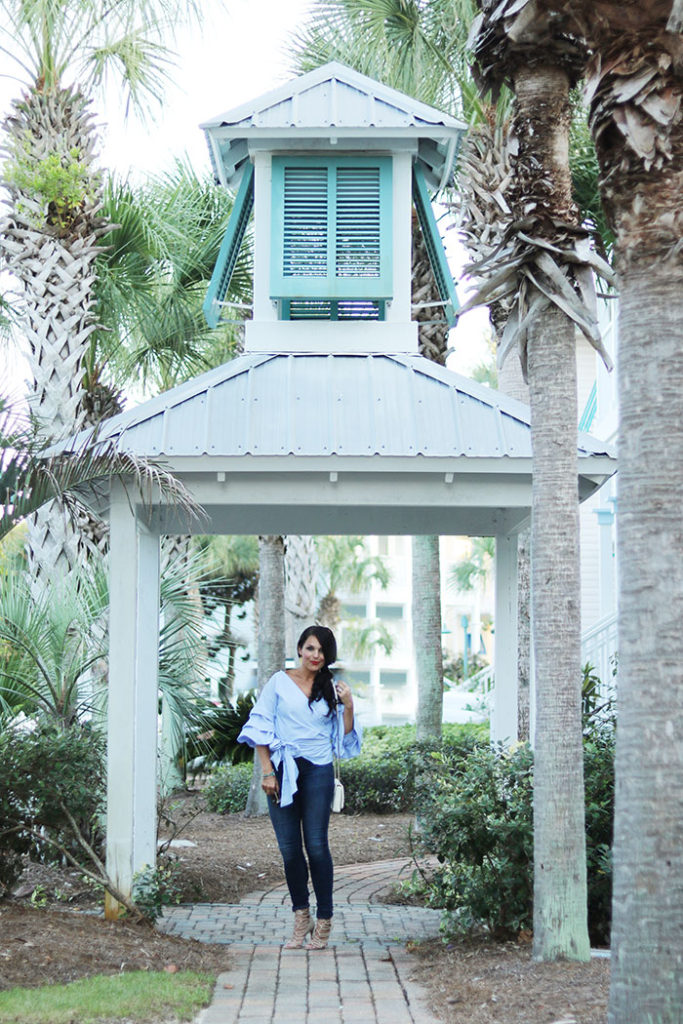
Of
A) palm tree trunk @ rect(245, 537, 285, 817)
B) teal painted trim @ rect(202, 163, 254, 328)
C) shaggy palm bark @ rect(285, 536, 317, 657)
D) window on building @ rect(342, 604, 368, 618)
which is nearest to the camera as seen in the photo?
teal painted trim @ rect(202, 163, 254, 328)

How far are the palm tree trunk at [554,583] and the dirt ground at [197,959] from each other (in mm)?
359

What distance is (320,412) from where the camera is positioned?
26.7 ft

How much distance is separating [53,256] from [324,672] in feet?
19.6

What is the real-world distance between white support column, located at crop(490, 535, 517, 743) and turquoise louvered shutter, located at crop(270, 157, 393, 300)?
83.8 inches

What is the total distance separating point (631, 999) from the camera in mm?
4473

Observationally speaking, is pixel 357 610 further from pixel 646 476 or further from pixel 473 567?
pixel 646 476

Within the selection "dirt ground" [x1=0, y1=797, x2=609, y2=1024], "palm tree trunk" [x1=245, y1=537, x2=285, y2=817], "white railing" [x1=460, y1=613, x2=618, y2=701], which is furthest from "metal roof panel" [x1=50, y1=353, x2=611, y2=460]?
"palm tree trunk" [x1=245, y1=537, x2=285, y2=817]

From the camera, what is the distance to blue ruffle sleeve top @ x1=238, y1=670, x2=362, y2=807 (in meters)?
7.23

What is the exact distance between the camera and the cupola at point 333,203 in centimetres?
919

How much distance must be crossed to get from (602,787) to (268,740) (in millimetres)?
1926

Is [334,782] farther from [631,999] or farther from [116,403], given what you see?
[116,403]

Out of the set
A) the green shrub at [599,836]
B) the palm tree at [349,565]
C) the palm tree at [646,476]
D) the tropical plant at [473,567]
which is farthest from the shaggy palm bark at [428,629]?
the tropical plant at [473,567]

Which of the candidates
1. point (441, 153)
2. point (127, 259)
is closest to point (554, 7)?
point (441, 153)

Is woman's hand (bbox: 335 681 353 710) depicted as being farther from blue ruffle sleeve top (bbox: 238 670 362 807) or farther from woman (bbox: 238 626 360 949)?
blue ruffle sleeve top (bbox: 238 670 362 807)
